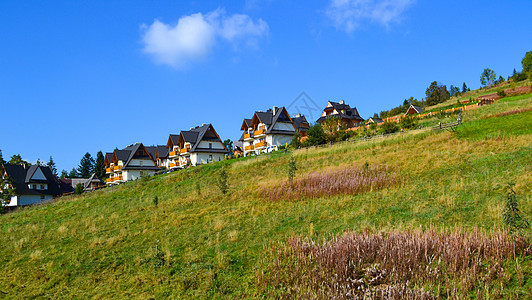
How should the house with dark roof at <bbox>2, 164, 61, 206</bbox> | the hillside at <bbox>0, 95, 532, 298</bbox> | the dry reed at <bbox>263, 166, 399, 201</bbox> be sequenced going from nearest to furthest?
the hillside at <bbox>0, 95, 532, 298</bbox> < the dry reed at <bbox>263, 166, 399, 201</bbox> < the house with dark roof at <bbox>2, 164, 61, 206</bbox>

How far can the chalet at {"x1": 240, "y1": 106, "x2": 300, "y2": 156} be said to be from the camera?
66312 millimetres

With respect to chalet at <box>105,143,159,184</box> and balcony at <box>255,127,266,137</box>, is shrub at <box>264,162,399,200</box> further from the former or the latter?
chalet at <box>105,143,159,184</box>

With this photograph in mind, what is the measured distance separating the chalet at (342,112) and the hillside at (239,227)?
194ft

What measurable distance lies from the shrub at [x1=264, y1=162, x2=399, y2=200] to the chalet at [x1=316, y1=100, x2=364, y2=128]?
210 ft

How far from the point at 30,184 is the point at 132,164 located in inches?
734

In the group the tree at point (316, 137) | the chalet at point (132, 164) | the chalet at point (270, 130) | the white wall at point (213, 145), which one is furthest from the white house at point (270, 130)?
the chalet at point (132, 164)

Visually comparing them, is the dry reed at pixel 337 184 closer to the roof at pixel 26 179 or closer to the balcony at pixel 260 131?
the balcony at pixel 260 131

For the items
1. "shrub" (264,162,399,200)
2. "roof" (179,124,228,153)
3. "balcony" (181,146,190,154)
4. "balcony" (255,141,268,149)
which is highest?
"roof" (179,124,228,153)

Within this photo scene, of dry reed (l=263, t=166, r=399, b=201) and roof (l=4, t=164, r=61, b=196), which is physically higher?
roof (l=4, t=164, r=61, b=196)

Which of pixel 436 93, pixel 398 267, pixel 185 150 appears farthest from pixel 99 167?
pixel 398 267

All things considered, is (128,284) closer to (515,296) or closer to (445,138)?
(515,296)

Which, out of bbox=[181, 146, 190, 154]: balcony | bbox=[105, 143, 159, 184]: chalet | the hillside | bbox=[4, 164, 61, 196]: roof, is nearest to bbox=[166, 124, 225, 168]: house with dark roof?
bbox=[181, 146, 190, 154]: balcony

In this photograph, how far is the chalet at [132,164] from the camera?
79.3 metres

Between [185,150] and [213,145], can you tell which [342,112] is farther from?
[185,150]
